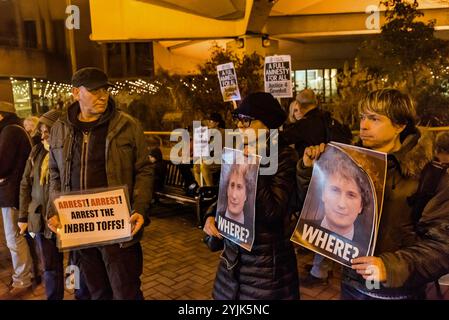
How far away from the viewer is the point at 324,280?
4.34 m

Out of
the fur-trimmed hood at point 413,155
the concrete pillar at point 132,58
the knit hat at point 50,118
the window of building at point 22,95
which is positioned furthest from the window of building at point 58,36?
the fur-trimmed hood at point 413,155

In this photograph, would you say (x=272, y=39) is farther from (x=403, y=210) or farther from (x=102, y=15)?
(x=403, y=210)

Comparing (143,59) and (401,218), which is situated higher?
(143,59)

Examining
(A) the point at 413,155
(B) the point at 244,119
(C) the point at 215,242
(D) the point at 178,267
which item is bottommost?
(D) the point at 178,267

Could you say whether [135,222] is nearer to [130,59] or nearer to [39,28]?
[130,59]

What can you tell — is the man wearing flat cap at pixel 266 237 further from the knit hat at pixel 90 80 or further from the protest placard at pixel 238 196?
the knit hat at pixel 90 80

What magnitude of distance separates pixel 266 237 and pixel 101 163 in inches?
51.9

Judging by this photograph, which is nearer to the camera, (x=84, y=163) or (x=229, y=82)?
(x=84, y=163)

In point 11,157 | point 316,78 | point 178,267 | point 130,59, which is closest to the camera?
point 11,157

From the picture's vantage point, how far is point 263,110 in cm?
247

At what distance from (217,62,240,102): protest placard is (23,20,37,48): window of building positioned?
2483 cm

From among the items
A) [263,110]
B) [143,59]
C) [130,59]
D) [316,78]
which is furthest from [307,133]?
[130,59]

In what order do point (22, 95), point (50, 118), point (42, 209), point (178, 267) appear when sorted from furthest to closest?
1. point (22, 95)
2. point (178, 267)
3. point (50, 118)
4. point (42, 209)

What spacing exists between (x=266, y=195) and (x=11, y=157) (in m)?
3.19
